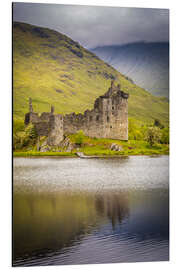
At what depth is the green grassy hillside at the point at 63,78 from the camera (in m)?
9.58

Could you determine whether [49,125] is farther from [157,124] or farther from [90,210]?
[157,124]

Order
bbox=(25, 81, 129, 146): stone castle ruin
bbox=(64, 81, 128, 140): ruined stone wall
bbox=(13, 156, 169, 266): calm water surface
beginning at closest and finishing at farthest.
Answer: bbox=(13, 156, 169, 266): calm water surface → bbox=(25, 81, 129, 146): stone castle ruin → bbox=(64, 81, 128, 140): ruined stone wall

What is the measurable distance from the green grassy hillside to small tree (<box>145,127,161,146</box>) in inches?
13.2

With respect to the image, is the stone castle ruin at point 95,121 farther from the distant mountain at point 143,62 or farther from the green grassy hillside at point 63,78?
the distant mountain at point 143,62

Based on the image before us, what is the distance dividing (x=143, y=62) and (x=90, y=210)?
464 centimetres

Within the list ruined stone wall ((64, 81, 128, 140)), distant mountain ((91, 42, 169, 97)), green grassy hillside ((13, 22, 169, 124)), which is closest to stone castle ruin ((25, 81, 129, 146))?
ruined stone wall ((64, 81, 128, 140))

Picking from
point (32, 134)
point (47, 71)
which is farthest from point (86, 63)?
point (32, 134)

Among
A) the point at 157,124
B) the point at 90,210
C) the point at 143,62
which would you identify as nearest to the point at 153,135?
the point at 157,124

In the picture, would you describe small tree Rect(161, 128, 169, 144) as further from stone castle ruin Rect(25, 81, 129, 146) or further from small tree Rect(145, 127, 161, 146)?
stone castle ruin Rect(25, 81, 129, 146)

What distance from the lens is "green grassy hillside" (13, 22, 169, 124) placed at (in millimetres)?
9578

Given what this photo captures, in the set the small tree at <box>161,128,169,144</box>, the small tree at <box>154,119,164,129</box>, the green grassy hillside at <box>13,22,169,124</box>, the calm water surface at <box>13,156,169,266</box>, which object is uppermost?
the green grassy hillside at <box>13,22,169,124</box>

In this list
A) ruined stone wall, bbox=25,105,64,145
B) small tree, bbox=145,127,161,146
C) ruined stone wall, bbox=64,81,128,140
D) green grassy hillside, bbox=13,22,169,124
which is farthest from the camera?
ruined stone wall, bbox=64,81,128,140
